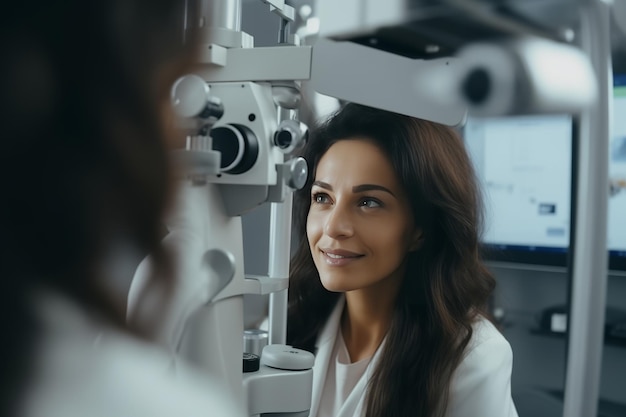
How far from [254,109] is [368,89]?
100mm

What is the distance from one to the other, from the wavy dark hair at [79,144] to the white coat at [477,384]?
58 centimetres

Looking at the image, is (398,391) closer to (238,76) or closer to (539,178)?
(238,76)

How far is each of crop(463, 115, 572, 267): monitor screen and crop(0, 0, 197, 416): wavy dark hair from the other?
1125 millimetres

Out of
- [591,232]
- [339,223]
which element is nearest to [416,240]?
[339,223]

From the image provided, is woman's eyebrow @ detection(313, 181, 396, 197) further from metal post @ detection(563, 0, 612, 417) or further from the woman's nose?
metal post @ detection(563, 0, 612, 417)

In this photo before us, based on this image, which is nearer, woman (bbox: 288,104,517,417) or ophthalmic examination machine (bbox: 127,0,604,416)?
ophthalmic examination machine (bbox: 127,0,604,416)

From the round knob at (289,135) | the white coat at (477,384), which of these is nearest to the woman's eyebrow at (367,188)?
the white coat at (477,384)

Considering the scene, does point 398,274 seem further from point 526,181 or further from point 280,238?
point 526,181

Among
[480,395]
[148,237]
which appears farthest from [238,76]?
[480,395]

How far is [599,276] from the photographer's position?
46 centimetres

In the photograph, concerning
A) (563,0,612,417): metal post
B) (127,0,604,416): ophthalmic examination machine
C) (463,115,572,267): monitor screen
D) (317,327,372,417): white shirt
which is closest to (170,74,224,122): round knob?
(127,0,604,416): ophthalmic examination machine

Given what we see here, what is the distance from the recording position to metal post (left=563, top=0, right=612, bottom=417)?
1.47 feet

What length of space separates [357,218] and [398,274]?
134mm

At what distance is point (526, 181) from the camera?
4.55ft
